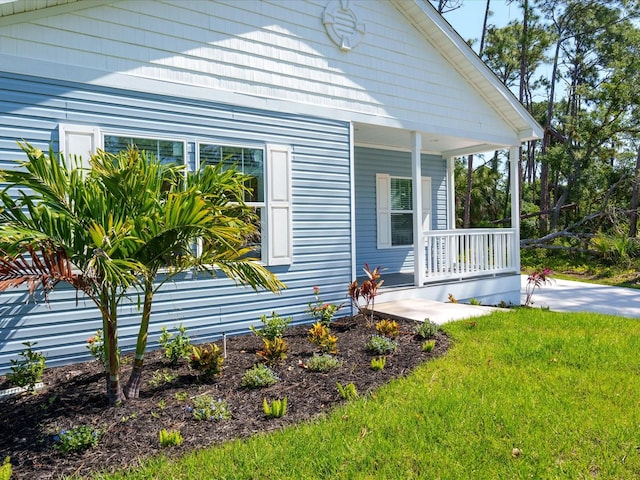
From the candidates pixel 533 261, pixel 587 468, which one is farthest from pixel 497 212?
pixel 587 468

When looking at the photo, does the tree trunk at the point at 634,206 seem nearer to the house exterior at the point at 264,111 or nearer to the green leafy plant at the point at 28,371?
the house exterior at the point at 264,111

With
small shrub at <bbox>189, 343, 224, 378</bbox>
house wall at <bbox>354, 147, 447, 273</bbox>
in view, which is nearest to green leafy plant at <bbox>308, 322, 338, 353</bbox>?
small shrub at <bbox>189, 343, 224, 378</bbox>

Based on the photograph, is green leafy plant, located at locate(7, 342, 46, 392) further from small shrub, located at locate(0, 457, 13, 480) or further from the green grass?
the green grass

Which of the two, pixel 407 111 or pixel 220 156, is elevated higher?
pixel 407 111

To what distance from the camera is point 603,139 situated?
52.1 ft

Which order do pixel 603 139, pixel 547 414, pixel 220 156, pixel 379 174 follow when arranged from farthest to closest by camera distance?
pixel 603 139 → pixel 379 174 → pixel 220 156 → pixel 547 414

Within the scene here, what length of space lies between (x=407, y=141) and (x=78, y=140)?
242 inches

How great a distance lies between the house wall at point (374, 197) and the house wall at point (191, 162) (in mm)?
2491

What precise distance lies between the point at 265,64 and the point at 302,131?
1002mm

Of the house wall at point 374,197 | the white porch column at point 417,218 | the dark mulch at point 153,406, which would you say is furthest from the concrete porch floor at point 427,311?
the house wall at point 374,197

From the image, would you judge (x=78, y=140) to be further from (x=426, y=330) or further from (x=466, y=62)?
(x=466, y=62)

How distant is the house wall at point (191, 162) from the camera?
15.0ft

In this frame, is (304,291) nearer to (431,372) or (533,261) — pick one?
(431,372)

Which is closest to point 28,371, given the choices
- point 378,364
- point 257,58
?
point 378,364
